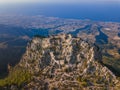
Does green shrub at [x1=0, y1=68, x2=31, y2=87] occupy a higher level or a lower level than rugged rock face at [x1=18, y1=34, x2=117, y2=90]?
lower

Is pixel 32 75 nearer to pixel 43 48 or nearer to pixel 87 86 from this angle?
pixel 43 48

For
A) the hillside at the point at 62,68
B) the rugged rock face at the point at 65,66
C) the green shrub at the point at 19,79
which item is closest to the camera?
the rugged rock face at the point at 65,66

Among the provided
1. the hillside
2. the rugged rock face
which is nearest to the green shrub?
the hillside

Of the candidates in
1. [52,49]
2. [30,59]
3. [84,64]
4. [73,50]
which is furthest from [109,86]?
[30,59]

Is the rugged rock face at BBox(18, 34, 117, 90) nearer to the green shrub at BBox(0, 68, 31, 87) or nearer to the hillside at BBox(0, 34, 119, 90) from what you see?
the hillside at BBox(0, 34, 119, 90)

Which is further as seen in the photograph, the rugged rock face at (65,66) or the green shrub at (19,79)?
the green shrub at (19,79)

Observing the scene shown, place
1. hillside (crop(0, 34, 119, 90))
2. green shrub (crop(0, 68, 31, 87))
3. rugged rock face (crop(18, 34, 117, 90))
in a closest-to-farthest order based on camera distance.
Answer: rugged rock face (crop(18, 34, 117, 90)) → hillside (crop(0, 34, 119, 90)) → green shrub (crop(0, 68, 31, 87))

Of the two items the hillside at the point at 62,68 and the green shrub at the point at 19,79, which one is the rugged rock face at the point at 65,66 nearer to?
the hillside at the point at 62,68

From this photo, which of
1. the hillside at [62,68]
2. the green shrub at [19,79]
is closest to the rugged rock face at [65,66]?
the hillside at [62,68]
